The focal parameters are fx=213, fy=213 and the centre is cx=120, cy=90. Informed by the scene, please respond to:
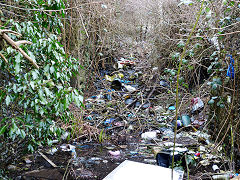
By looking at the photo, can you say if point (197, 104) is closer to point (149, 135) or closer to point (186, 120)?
point (186, 120)

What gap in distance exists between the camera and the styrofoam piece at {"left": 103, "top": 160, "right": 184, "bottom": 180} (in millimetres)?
1569

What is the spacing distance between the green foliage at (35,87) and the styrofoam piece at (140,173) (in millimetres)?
601

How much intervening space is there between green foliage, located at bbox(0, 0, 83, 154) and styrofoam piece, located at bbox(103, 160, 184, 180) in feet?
1.97

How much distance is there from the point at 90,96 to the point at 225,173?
300 centimetres

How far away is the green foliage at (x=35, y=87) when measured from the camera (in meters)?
1.53

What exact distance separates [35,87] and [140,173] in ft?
3.34

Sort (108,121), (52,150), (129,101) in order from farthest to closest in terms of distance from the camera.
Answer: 1. (129,101)
2. (108,121)
3. (52,150)

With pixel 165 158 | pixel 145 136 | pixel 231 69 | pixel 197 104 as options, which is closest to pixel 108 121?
pixel 145 136

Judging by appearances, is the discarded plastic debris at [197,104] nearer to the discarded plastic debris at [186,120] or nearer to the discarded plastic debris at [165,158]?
the discarded plastic debris at [186,120]

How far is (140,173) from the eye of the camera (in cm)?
164

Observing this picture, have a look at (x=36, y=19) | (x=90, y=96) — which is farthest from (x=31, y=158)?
(x=90, y=96)

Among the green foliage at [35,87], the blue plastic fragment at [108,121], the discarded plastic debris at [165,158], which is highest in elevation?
the green foliage at [35,87]

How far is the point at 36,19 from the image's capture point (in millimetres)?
Answer: 2029

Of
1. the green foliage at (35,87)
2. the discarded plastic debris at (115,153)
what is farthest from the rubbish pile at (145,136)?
the green foliage at (35,87)
